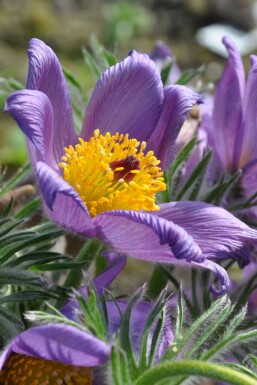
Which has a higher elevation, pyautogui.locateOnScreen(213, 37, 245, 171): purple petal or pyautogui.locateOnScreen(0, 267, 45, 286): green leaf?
pyautogui.locateOnScreen(213, 37, 245, 171): purple petal

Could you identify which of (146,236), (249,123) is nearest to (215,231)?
(146,236)

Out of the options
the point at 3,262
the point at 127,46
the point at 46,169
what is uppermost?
the point at 46,169

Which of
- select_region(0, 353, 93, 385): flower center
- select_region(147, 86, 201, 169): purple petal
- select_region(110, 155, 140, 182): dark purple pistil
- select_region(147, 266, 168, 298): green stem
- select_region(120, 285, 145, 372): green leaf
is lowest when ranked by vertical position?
select_region(147, 266, 168, 298): green stem

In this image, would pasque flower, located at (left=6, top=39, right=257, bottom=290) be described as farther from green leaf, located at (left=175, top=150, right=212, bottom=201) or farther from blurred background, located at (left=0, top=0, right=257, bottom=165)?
blurred background, located at (left=0, top=0, right=257, bottom=165)

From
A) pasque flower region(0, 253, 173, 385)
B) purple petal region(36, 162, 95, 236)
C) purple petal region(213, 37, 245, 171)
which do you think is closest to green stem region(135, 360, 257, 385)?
pasque flower region(0, 253, 173, 385)

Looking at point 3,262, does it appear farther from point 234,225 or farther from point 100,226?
point 234,225

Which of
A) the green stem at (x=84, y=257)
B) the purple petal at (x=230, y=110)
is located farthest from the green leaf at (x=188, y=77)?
the green stem at (x=84, y=257)

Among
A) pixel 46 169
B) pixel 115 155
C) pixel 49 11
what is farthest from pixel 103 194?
pixel 49 11

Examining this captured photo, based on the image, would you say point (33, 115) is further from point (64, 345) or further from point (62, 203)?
point (64, 345)
